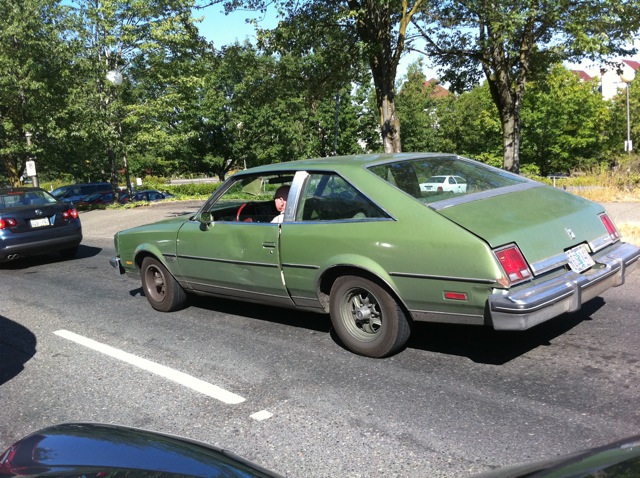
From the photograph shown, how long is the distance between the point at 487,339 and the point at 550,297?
1167mm

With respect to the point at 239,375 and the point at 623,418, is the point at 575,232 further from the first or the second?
the point at 239,375

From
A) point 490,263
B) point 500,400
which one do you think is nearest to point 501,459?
point 500,400

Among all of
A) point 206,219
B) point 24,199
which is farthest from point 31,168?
point 206,219

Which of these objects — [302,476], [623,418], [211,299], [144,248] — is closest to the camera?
[302,476]

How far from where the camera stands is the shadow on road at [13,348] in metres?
4.87

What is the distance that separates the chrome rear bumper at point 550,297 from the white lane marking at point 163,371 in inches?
74.1

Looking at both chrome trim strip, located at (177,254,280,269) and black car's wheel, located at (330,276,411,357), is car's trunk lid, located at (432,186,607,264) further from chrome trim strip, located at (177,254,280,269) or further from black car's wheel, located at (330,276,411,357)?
chrome trim strip, located at (177,254,280,269)

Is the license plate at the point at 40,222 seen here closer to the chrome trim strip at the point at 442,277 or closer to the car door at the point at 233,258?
the car door at the point at 233,258

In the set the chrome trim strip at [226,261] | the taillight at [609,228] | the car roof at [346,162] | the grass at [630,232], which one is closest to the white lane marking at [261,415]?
the chrome trim strip at [226,261]

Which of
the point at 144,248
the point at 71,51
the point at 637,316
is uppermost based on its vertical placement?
the point at 71,51

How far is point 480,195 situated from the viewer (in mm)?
4660

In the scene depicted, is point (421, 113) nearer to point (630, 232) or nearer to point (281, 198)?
point (630, 232)

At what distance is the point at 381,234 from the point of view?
4.29 m

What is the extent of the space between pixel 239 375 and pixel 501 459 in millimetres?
2176
